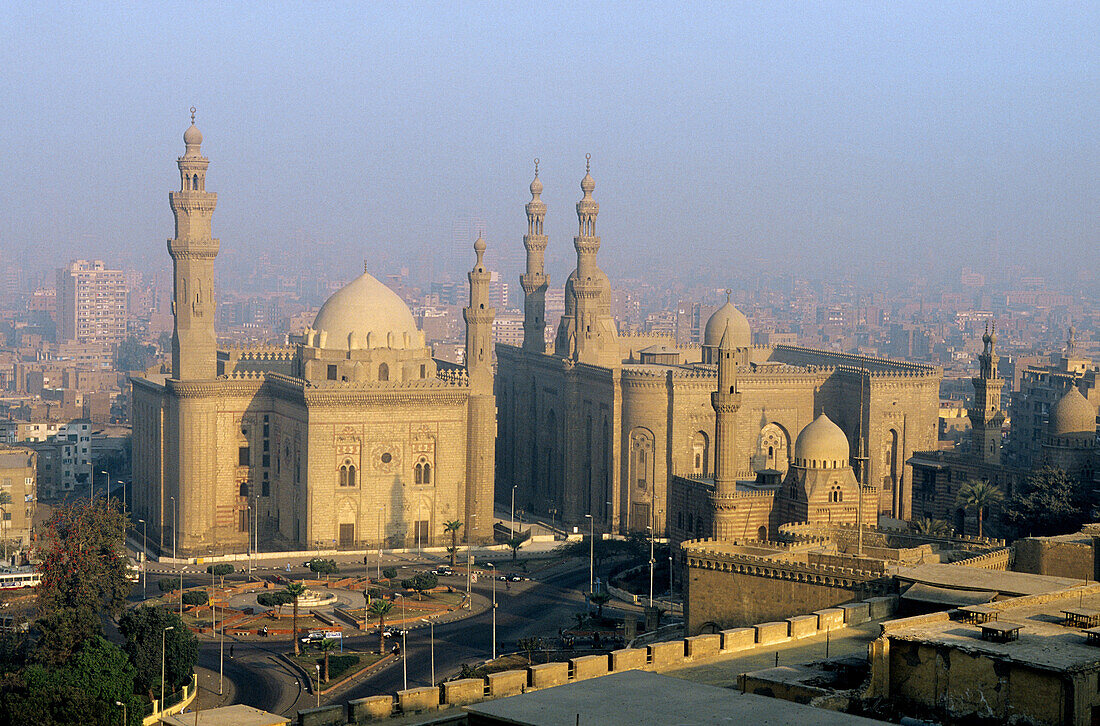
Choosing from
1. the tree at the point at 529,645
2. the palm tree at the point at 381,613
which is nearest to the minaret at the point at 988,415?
the tree at the point at 529,645

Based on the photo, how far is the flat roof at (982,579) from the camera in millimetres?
37125

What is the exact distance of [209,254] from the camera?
7206 cm

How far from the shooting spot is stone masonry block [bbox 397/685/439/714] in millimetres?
27266

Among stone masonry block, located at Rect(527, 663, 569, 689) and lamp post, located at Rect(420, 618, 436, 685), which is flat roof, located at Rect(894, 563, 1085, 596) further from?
lamp post, located at Rect(420, 618, 436, 685)

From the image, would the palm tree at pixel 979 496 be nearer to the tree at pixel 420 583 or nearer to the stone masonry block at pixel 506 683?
the tree at pixel 420 583

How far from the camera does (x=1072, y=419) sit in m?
66.2

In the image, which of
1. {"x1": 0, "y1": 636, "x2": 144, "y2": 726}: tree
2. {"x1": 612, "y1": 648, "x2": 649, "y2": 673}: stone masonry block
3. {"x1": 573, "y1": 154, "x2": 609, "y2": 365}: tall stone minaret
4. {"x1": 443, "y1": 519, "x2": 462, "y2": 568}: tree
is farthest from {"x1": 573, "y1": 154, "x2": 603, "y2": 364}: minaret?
{"x1": 612, "y1": 648, "x2": 649, "y2": 673}: stone masonry block

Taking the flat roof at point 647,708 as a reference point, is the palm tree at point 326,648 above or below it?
below

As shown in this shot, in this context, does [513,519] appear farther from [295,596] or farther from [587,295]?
[295,596]

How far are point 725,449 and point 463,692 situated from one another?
96.9 ft

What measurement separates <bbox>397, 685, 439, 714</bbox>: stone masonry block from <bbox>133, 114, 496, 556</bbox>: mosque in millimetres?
40589

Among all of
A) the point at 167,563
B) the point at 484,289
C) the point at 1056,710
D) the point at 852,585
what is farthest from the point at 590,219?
the point at 1056,710

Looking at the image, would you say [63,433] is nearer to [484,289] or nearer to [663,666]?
[484,289]

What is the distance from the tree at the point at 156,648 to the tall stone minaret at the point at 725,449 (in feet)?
59.2
